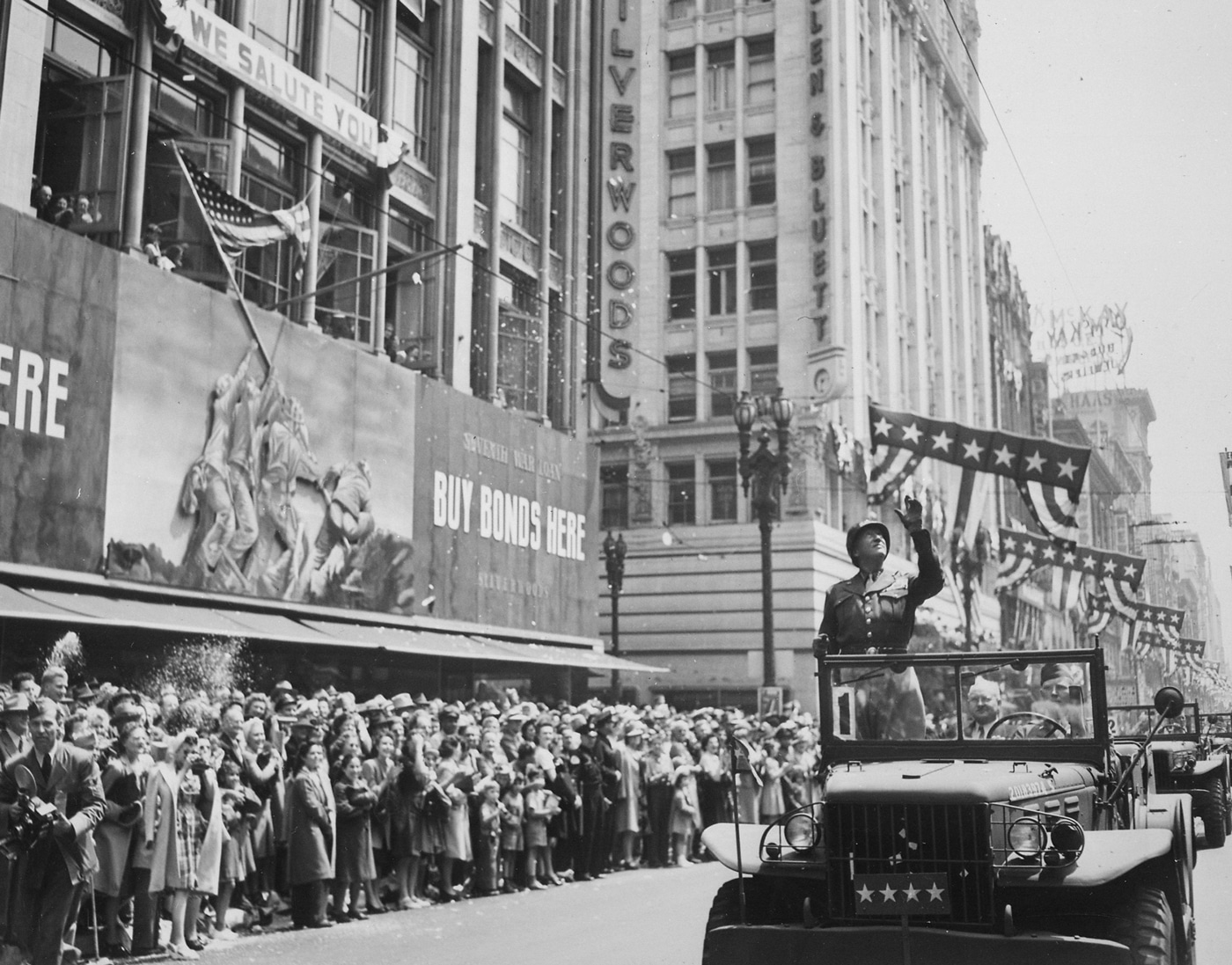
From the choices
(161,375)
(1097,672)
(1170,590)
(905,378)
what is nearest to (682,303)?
(905,378)

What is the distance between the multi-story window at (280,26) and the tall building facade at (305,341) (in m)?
0.06

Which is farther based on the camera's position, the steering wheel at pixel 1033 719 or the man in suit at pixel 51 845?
the man in suit at pixel 51 845

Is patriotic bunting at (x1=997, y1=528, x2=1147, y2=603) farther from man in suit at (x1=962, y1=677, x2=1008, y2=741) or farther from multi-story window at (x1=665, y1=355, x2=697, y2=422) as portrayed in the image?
man in suit at (x1=962, y1=677, x2=1008, y2=741)

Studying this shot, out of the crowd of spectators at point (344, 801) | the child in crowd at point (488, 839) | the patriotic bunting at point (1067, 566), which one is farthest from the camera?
the patriotic bunting at point (1067, 566)

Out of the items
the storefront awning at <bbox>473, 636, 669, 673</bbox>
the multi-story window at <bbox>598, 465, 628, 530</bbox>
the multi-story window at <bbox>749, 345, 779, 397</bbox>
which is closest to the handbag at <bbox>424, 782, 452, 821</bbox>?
the storefront awning at <bbox>473, 636, 669, 673</bbox>

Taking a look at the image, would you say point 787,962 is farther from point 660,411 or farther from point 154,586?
point 660,411

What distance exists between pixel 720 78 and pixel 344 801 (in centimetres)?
3653

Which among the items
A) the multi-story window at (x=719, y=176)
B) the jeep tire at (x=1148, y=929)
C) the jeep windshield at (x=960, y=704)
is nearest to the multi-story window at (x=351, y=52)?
the multi-story window at (x=719, y=176)

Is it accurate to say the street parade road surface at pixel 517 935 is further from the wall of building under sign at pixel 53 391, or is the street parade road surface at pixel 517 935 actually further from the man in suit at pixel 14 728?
the wall of building under sign at pixel 53 391

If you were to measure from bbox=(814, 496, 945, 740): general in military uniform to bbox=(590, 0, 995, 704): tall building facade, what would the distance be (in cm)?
3261

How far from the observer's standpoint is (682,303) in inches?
1784

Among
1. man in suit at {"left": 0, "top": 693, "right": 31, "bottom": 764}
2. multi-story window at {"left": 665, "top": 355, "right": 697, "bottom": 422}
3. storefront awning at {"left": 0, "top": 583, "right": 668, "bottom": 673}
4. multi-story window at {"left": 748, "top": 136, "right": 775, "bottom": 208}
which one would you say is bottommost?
man in suit at {"left": 0, "top": 693, "right": 31, "bottom": 764}

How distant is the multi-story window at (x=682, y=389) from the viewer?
44.6 m

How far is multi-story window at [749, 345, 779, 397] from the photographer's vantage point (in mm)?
43406
